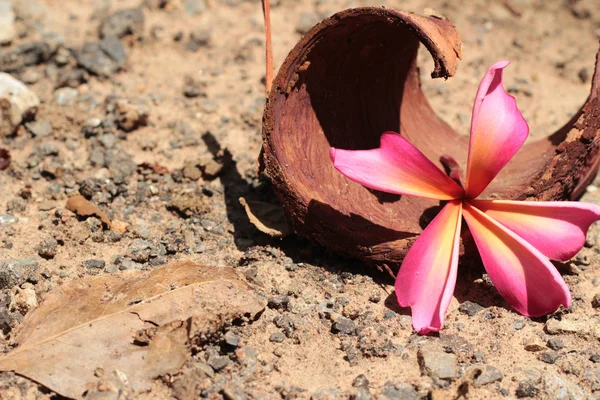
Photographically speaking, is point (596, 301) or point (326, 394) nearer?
point (326, 394)

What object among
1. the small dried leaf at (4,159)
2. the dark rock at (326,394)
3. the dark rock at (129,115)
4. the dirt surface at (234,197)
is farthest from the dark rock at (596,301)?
the small dried leaf at (4,159)

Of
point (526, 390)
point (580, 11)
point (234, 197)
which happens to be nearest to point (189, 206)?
point (234, 197)

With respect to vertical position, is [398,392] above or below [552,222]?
below

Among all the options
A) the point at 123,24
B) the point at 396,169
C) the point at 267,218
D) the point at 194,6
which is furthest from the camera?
the point at 194,6

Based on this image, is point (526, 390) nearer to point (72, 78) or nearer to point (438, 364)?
point (438, 364)

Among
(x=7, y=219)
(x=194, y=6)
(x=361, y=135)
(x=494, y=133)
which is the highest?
(x=494, y=133)

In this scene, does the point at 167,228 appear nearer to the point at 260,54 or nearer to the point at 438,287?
the point at 438,287

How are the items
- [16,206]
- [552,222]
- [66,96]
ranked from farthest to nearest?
[66,96] < [16,206] < [552,222]
